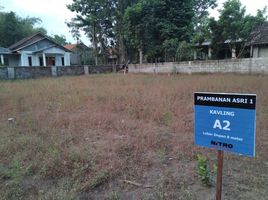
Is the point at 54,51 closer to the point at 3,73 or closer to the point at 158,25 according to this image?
the point at 3,73

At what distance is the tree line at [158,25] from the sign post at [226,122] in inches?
544

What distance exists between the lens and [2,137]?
3.99m

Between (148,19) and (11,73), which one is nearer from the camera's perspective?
(11,73)

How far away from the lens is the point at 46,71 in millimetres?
19078

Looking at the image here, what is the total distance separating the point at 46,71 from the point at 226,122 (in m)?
19.6

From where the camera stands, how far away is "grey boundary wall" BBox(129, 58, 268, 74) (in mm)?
12574

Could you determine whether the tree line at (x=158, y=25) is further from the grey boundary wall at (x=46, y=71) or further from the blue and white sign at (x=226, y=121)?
the blue and white sign at (x=226, y=121)

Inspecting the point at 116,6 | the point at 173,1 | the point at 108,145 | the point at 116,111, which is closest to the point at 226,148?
the point at 108,145

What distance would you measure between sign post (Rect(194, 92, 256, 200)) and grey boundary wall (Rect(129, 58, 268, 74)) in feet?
41.8

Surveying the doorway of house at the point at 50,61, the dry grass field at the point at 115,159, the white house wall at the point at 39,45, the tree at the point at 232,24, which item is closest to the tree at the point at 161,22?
the tree at the point at 232,24

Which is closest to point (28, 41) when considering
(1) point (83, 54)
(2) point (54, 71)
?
(2) point (54, 71)

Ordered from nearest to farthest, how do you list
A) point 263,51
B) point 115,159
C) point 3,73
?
point 115,159
point 263,51
point 3,73

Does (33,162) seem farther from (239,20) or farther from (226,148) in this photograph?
(239,20)

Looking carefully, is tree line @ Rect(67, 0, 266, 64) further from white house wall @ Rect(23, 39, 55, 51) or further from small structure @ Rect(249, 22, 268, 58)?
white house wall @ Rect(23, 39, 55, 51)
